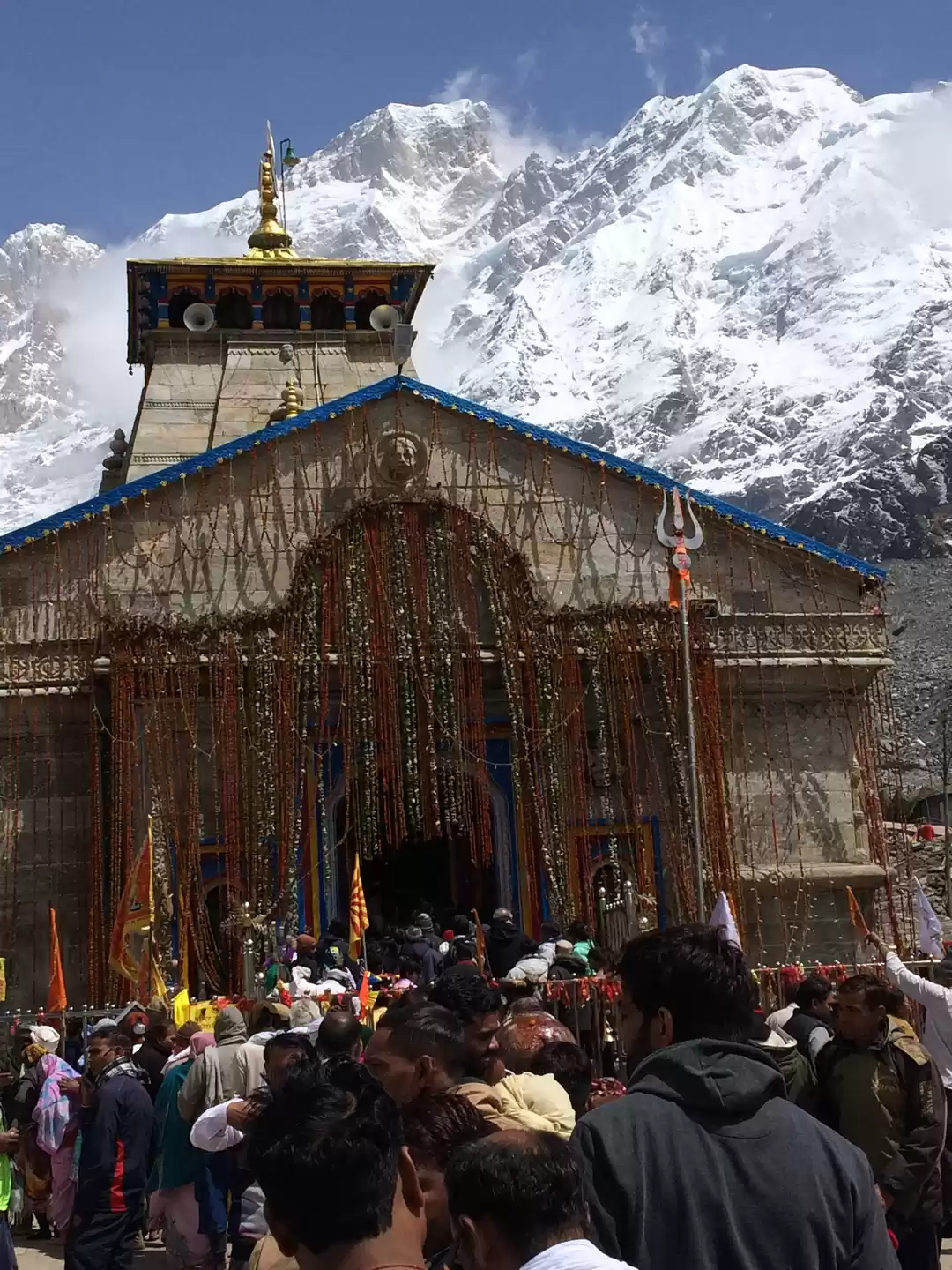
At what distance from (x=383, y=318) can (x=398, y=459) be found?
34.0ft

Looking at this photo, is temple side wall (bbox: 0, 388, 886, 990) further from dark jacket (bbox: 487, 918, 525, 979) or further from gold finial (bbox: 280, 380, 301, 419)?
gold finial (bbox: 280, 380, 301, 419)

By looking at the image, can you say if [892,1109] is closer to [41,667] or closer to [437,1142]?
[437,1142]

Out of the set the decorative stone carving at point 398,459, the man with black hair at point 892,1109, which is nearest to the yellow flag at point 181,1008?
the decorative stone carving at point 398,459

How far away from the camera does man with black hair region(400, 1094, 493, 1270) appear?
4.57m

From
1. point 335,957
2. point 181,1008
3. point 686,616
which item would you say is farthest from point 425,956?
point 686,616

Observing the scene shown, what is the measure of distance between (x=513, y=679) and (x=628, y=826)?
104 inches

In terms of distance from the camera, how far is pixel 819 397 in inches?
5399

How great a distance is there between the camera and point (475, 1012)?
22.3 feet

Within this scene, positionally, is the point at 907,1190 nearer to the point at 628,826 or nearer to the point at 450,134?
the point at 628,826

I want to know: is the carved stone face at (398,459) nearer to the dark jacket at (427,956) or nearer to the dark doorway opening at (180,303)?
the dark jacket at (427,956)

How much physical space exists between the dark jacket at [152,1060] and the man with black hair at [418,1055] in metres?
5.87

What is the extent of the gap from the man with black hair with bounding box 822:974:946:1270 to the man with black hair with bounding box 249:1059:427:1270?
371cm

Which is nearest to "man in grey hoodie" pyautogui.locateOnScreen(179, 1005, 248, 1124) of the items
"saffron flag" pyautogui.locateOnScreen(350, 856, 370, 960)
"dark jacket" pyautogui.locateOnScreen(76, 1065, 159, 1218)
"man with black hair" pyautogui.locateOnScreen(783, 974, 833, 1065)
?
"dark jacket" pyautogui.locateOnScreen(76, 1065, 159, 1218)

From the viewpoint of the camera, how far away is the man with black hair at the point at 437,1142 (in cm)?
457
